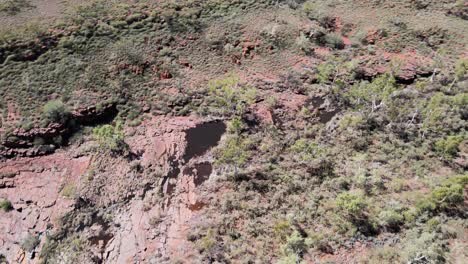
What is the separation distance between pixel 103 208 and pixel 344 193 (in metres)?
14.2

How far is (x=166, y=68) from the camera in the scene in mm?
30469

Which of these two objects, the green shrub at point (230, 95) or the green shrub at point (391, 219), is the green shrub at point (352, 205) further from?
the green shrub at point (230, 95)

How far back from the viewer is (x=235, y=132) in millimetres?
26422

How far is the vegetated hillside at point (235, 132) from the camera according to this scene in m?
20.5

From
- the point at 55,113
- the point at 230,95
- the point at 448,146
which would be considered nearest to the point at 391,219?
the point at 448,146

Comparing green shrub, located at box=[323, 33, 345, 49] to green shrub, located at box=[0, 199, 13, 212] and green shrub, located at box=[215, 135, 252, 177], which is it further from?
green shrub, located at box=[0, 199, 13, 212]

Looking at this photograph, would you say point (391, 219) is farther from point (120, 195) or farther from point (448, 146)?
point (120, 195)

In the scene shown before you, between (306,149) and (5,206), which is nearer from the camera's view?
(5,206)

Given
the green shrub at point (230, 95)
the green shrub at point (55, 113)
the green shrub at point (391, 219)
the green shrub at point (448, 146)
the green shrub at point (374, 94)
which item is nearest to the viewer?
the green shrub at point (391, 219)

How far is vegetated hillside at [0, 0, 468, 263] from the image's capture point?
20500 millimetres

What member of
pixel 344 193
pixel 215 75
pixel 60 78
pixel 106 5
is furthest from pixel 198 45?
pixel 344 193

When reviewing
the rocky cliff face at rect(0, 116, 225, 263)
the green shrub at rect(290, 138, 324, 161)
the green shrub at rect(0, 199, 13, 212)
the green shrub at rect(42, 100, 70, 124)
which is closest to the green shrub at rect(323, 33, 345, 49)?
the green shrub at rect(290, 138, 324, 161)

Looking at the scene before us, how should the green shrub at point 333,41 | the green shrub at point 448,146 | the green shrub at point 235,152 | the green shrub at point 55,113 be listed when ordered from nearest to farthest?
the green shrub at point 448,146
the green shrub at point 235,152
the green shrub at point 55,113
the green shrub at point 333,41

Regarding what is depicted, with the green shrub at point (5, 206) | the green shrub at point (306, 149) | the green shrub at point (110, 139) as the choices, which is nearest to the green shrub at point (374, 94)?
the green shrub at point (306, 149)
